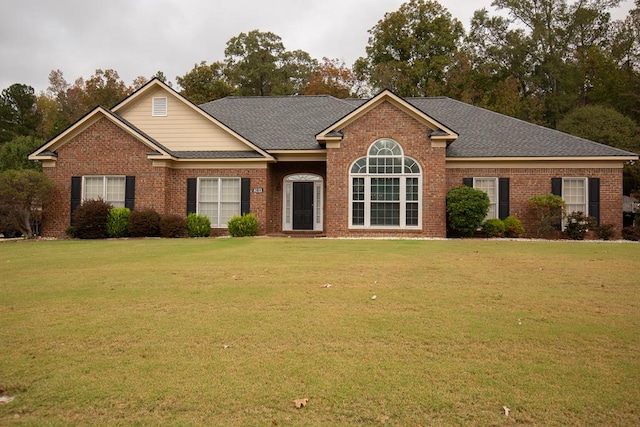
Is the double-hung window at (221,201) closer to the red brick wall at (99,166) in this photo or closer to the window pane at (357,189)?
the red brick wall at (99,166)

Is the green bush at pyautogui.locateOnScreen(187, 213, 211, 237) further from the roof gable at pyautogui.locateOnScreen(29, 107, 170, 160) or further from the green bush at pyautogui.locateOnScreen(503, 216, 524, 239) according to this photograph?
the green bush at pyautogui.locateOnScreen(503, 216, 524, 239)

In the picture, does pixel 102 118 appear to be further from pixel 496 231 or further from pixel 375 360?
pixel 375 360

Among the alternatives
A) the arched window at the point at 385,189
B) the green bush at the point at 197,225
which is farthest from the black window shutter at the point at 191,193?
the arched window at the point at 385,189

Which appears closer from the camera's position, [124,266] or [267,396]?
[267,396]

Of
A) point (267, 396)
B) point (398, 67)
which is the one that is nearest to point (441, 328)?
point (267, 396)

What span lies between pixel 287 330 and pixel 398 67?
129ft

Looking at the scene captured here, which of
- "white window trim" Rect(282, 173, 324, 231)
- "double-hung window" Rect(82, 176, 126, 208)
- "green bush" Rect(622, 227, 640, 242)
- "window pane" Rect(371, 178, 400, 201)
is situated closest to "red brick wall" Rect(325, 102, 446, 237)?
"window pane" Rect(371, 178, 400, 201)

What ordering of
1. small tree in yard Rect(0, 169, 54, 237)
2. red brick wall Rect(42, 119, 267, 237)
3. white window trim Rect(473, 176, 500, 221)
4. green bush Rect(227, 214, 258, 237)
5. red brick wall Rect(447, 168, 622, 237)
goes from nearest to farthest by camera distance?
small tree in yard Rect(0, 169, 54, 237)
green bush Rect(227, 214, 258, 237)
red brick wall Rect(447, 168, 622, 237)
red brick wall Rect(42, 119, 267, 237)
white window trim Rect(473, 176, 500, 221)

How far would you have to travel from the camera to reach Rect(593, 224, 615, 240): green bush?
1862cm

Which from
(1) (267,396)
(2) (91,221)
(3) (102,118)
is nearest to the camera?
(1) (267,396)

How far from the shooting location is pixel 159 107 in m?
20.8

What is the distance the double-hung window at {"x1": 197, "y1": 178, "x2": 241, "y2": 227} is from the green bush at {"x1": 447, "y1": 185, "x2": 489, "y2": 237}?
28.7 feet

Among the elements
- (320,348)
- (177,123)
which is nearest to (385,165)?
(177,123)

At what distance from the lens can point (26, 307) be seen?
249 inches
